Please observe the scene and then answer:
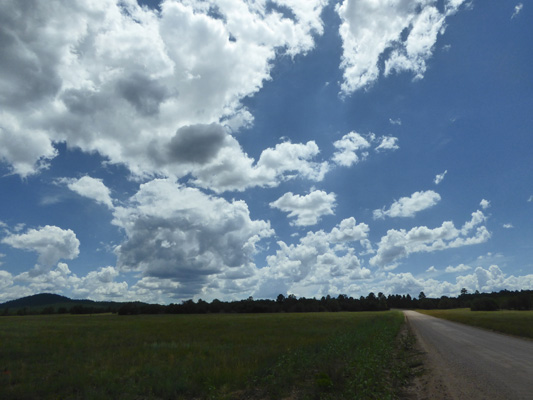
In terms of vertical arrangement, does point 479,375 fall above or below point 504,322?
below

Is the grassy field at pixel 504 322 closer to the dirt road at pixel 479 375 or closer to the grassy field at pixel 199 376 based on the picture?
Result: the dirt road at pixel 479 375

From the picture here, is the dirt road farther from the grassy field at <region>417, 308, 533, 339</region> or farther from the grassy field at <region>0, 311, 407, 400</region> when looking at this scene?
the grassy field at <region>417, 308, 533, 339</region>

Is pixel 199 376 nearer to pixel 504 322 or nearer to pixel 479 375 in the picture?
pixel 479 375

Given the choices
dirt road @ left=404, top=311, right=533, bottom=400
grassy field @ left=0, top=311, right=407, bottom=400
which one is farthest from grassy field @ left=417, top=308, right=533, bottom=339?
grassy field @ left=0, top=311, right=407, bottom=400

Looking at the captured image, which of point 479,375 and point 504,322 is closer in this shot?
point 479,375

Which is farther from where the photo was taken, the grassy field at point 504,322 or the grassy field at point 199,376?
the grassy field at point 504,322

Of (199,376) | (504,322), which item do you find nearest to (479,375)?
(199,376)

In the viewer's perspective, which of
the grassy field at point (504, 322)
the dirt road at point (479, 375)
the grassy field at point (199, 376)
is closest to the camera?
the dirt road at point (479, 375)

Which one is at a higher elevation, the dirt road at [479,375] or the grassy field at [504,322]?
the grassy field at [504,322]

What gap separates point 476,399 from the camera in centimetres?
966

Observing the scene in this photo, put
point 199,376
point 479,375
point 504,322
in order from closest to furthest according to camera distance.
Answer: point 479,375, point 199,376, point 504,322

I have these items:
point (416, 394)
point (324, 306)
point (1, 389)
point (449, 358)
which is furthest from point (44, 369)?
point (324, 306)

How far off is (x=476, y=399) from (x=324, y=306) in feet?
541

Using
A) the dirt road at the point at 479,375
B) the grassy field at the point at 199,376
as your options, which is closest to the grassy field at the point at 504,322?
the dirt road at the point at 479,375
